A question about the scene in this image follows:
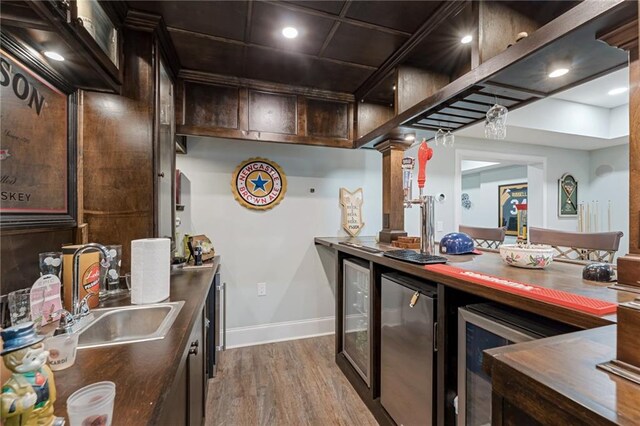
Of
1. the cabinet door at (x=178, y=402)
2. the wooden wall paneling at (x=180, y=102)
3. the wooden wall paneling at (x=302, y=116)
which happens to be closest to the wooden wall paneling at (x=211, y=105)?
the wooden wall paneling at (x=180, y=102)

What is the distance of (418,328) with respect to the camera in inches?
57.4

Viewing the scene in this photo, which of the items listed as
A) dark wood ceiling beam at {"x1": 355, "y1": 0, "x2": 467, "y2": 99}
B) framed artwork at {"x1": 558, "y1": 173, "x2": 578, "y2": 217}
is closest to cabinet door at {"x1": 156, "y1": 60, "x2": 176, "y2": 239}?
dark wood ceiling beam at {"x1": 355, "y1": 0, "x2": 467, "y2": 99}

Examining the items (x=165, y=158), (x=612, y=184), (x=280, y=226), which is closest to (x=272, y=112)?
(x=165, y=158)

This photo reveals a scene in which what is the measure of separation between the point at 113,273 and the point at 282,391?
4.68 feet

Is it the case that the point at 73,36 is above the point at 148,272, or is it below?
above

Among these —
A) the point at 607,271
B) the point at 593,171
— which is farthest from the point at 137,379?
the point at 593,171

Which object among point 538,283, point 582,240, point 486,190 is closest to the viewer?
point 538,283

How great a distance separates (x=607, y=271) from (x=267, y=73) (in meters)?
2.42

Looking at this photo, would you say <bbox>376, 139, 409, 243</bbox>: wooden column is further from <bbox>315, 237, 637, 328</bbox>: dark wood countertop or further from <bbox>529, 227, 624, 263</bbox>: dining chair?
<bbox>529, 227, 624, 263</bbox>: dining chair

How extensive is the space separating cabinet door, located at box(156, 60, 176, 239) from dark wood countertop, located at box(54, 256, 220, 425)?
38.3 inches

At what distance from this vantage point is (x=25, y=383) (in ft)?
1.54

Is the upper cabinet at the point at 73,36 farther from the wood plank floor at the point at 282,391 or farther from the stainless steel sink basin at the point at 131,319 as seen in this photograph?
the wood plank floor at the point at 282,391

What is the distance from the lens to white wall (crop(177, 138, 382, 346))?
2.80m

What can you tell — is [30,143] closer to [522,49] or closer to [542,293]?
[542,293]
